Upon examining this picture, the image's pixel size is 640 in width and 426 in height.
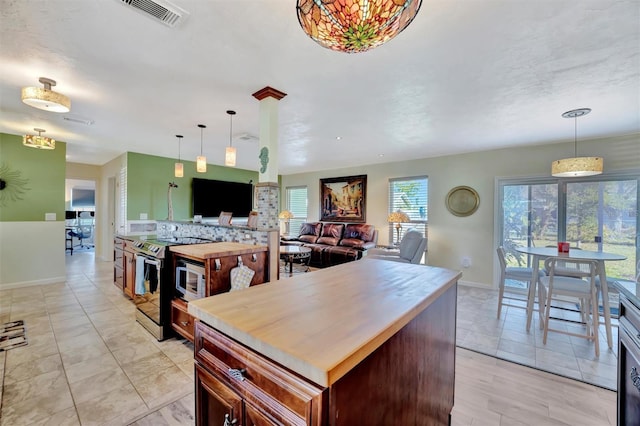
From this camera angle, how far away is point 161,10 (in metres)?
1.54

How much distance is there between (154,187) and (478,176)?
265 inches

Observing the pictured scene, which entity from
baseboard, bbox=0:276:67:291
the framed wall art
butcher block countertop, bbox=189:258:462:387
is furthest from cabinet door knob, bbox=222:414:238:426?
the framed wall art

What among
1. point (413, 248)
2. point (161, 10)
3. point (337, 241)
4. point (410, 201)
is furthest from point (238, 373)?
point (337, 241)

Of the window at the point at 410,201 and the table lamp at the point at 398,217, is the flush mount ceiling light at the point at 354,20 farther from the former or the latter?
the window at the point at 410,201

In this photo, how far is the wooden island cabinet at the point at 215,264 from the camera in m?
2.27

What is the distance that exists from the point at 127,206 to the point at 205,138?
8.27 feet

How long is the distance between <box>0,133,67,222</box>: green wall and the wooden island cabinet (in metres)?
3.75

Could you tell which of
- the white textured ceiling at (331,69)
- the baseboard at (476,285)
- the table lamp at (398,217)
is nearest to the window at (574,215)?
the baseboard at (476,285)

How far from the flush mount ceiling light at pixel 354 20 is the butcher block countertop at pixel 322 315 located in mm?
1035

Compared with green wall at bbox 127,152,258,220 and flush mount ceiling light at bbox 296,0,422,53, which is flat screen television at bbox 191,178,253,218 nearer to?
green wall at bbox 127,152,258,220

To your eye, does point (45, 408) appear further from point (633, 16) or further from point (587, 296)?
point (587, 296)

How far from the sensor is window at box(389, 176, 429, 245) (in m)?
5.66

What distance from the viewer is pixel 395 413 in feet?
3.13

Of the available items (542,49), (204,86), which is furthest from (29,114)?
(542,49)
